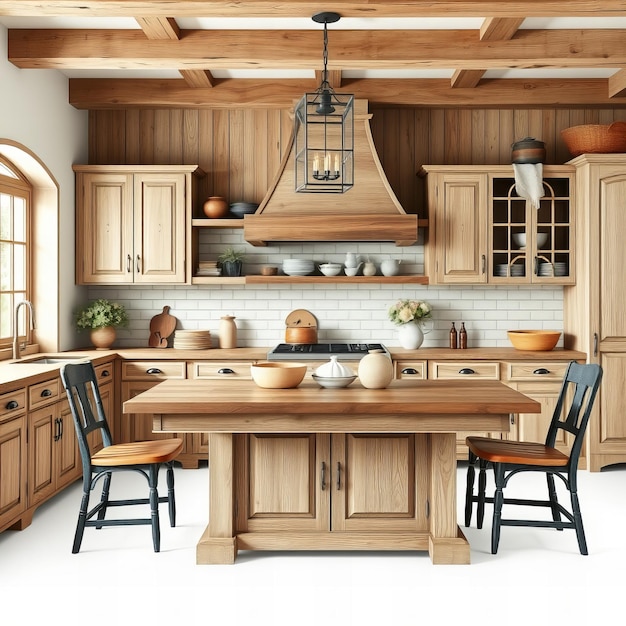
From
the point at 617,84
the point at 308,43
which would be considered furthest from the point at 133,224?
the point at 617,84

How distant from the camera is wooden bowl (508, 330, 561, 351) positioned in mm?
5918

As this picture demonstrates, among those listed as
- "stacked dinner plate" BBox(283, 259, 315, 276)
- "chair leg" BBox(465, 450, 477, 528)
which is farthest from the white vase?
"chair leg" BBox(465, 450, 477, 528)

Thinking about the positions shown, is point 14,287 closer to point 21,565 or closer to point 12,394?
point 12,394

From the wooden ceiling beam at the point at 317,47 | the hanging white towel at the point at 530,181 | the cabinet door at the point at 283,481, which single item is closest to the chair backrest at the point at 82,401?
the cabinet door at the point at 283,481

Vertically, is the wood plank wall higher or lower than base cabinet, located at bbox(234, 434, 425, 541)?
higher

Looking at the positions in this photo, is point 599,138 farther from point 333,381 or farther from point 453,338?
point 333,381

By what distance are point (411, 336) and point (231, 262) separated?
1687mm

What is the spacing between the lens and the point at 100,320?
236 inches

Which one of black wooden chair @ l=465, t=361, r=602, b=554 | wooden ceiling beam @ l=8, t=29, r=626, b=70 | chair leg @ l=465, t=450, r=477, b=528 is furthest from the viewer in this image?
wooden ceiling beam @ l=8, t=29, r=626, b=70

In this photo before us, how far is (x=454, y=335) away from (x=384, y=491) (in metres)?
2.75

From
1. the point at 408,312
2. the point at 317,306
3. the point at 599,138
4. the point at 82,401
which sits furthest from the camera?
the point at 317,306

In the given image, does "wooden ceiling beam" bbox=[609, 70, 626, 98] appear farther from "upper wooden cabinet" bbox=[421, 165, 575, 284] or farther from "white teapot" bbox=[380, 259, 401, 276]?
"white teapot" bbox=[380, 259, 401, 276]

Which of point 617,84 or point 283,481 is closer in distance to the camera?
point 283,481

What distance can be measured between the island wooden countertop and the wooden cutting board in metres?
2.80
